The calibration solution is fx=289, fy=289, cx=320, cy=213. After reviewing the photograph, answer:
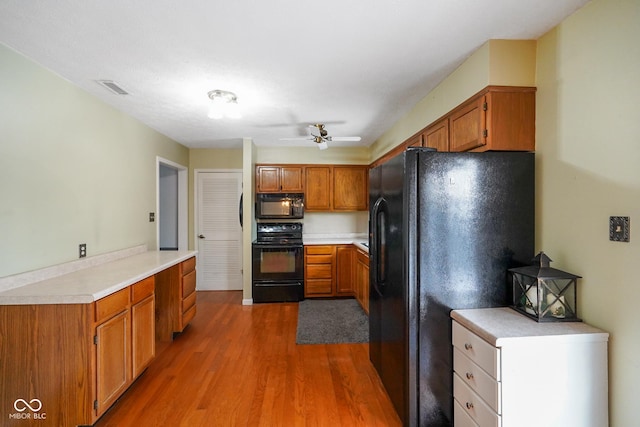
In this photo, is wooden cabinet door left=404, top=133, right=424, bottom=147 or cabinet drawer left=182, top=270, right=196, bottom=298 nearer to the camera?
wooden cabinet door left=404, top=133, right=424, bottom=147

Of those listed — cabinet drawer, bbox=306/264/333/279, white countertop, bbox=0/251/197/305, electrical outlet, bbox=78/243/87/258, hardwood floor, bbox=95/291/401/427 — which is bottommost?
hardwood floor, bbox=95/291/401/427

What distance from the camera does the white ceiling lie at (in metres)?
1.51

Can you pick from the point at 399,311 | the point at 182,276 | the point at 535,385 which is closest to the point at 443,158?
the point at 399,311

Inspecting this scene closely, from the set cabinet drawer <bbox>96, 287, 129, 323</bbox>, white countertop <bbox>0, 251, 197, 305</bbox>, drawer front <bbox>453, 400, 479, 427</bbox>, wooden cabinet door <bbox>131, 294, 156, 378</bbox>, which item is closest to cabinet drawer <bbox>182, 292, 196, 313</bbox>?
white countertop <bbox>0, 251, 197, 305</bbox>

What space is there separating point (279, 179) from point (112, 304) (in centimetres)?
305

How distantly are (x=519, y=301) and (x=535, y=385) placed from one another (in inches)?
18.7

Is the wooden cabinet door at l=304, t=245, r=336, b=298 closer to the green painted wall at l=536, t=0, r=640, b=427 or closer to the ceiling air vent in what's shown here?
the ceiling air vent

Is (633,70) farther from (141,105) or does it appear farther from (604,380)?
(141,105)

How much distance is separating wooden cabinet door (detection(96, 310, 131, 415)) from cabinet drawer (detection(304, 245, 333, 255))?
265 centimetres

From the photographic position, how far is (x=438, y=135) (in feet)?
7.97

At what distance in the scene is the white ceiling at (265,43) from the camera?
1.51m

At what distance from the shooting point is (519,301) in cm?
172

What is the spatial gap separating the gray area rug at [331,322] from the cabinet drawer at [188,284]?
132 centimetres

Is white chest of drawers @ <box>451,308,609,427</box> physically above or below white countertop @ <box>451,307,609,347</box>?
below
